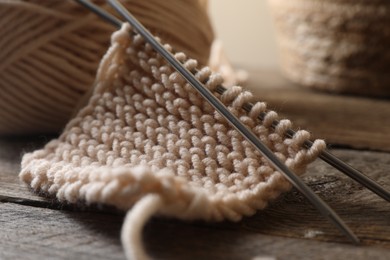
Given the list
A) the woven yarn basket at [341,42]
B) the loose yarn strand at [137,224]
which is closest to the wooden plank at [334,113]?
the woven yarn basket at [341,42]

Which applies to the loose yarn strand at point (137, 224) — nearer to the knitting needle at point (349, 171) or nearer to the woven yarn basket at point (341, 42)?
the knitting needle at point (349, 171)

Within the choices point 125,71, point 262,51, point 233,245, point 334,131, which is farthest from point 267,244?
point 262,51

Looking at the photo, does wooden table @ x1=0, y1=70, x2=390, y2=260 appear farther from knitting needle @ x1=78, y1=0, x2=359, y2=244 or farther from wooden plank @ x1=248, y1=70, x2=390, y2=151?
wooden plank @ x1=248, y1=70, x2=390, y2=151

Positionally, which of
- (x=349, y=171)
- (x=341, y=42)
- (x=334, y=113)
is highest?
(x=341, y=42)

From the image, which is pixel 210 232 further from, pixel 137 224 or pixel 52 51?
pixel 52 51

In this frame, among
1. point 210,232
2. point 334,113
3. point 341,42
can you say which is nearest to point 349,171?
point 210,232

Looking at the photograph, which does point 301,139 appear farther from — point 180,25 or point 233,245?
point 180,25

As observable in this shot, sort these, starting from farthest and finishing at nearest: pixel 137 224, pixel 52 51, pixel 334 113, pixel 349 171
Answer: pixel 334 113
pixel 52 51
pixel 349 171
pixel 137 224
